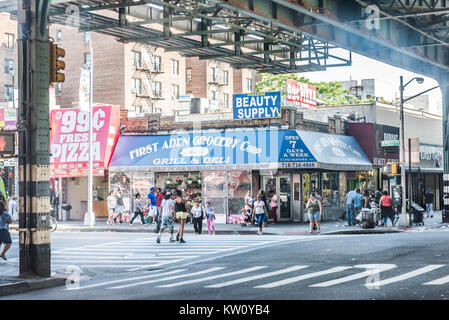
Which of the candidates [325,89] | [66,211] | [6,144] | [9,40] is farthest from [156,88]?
[6,144]

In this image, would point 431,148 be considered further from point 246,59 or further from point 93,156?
point 246,59

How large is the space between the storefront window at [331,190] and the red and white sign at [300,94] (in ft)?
16.7

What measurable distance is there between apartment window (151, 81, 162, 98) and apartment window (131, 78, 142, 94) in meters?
1.95

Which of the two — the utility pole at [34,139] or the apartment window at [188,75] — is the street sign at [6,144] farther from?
the apartment window at [188,75]

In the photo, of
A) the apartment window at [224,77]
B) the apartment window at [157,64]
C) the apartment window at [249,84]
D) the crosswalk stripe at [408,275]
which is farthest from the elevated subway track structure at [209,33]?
the apartment window at [249,84]

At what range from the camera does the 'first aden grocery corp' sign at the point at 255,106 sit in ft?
121

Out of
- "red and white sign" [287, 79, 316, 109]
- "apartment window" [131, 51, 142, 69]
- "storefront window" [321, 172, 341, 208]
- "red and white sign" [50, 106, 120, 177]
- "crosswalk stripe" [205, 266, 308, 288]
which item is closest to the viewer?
"crosswalk stripe" [205, 266, 308, 288]

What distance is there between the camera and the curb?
47.6 feet

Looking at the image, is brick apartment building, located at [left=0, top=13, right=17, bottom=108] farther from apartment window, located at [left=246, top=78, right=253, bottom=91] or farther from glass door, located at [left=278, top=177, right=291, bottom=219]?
glass door, located at [left=278, top=177, right=291, bottom=219]

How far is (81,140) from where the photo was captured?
133 feet

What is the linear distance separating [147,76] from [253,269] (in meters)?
57.6

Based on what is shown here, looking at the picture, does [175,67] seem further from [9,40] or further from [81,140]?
[81,140]

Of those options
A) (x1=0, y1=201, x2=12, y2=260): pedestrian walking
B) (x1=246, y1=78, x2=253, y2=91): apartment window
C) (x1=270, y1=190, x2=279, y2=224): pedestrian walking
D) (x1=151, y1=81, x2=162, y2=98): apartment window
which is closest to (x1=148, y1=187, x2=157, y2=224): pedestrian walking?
(x1=270, y1=190, x2=279, y2=224): pedestrian walking
